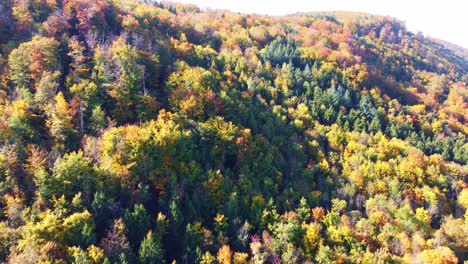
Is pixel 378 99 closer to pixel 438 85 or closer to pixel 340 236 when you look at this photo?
pixel 438 85

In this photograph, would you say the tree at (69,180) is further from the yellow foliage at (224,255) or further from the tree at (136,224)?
the yellow foliage at (224,255)

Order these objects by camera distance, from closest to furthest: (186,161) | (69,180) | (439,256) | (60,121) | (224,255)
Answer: (69,180) → (224,255) → (60,121) → (439,256) → (186,161)

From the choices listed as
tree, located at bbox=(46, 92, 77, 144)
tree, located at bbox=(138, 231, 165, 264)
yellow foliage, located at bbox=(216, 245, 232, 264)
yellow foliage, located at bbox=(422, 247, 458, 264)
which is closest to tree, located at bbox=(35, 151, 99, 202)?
tree, located at bbox=(46, 92, 77, 144)

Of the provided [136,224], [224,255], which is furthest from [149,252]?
[224,255]

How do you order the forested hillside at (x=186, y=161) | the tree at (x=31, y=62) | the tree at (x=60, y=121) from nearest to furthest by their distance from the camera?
the forested hillside at (x=186, y=161), the tree at (x=60, y=121), the tree at (x=31, y=62)

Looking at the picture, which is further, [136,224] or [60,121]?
[60,121]

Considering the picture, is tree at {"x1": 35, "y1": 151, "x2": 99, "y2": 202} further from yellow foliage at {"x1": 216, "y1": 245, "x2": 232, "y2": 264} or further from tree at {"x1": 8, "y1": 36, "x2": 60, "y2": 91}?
tree at {"x1": 8, "y1": 36, "x2": 60, "y2": 91}

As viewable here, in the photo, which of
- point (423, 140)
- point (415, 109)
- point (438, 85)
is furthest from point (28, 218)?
point (438, 85)

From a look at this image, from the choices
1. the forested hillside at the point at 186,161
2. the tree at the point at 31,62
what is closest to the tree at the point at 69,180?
the forested hillside at the point at 186,161

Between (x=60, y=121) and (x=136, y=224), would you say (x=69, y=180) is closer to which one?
(x=136, y=224)
